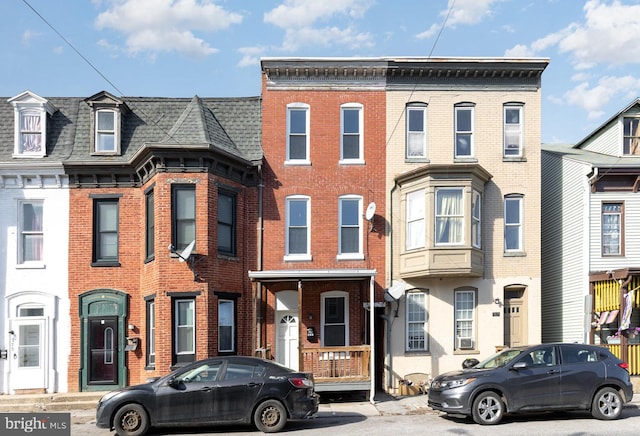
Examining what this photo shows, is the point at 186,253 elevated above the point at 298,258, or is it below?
above

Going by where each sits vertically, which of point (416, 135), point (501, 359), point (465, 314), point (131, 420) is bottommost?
point (131, 420)

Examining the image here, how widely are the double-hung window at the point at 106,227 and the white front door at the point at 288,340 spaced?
5.19m

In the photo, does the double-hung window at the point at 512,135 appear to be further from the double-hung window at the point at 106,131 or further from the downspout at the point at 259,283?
the double-hung window at the point at 106,131

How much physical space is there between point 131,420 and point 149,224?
7.37 m

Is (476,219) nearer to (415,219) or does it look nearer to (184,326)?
(415,219)

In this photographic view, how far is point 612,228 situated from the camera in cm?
2116

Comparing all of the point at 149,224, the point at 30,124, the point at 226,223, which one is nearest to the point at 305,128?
the point at 226,223

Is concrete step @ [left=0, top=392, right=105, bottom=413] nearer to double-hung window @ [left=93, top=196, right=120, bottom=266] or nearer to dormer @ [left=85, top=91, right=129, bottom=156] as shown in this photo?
double-hung window @ [left=93, top=196, right=120, bottom=266]

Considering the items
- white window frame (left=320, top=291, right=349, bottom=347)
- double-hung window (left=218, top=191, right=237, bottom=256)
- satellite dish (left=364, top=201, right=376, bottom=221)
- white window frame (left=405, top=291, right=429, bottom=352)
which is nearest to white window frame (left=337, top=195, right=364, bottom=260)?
satellite dish (left=364, top=201, right=376, bottom=221)

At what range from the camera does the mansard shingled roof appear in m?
20.4

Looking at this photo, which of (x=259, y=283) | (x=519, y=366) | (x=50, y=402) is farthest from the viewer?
(x=259, y=283)

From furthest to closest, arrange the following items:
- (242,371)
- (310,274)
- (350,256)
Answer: (350,256) < (310,274) < (242,371)

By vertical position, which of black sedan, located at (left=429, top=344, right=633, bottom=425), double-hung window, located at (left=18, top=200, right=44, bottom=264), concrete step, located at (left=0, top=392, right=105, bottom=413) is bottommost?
concrete step, located at (left=0, top=392, right=105, bottom=413)

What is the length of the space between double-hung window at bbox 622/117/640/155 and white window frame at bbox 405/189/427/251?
7.36 m
